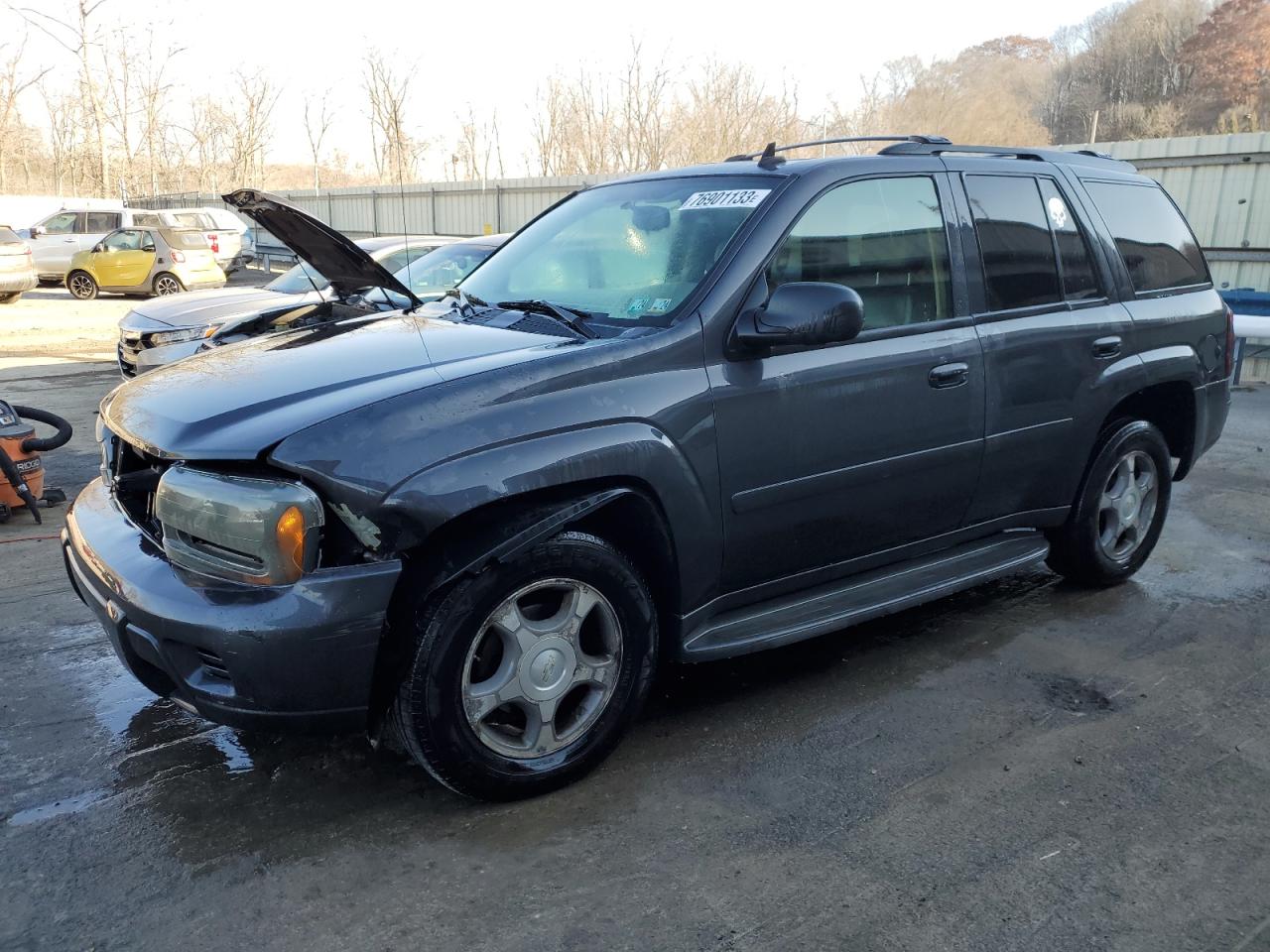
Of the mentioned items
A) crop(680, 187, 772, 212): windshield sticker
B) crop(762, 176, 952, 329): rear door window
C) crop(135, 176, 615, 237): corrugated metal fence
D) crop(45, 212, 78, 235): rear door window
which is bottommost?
crop(762, 176, 952, 329): rear door window

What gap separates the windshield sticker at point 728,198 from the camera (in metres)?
3.60

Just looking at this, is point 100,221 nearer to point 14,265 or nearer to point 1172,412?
point 14,265

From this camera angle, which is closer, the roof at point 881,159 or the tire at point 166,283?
the roof at point 881,159

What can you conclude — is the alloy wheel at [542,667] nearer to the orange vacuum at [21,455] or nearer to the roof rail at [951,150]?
the roof rail at [951,150]

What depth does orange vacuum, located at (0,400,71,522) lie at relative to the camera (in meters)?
5.71

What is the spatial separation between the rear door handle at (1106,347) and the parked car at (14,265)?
66.0 ft

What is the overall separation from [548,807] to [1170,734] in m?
2.10

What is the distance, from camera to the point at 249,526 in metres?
2.65

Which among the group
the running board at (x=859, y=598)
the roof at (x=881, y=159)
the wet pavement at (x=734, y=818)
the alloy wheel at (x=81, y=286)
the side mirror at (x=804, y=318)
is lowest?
the wet pavement at (x=734, y=818)

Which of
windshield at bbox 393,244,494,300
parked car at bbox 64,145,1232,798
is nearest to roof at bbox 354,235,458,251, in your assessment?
windshield at bbox 393,244,494,300

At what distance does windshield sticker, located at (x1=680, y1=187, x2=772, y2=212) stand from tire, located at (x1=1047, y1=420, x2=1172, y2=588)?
6.76ft

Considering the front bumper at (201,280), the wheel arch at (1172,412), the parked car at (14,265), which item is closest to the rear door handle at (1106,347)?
the wheel arch at (1172,412)

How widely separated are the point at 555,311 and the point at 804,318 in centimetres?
87

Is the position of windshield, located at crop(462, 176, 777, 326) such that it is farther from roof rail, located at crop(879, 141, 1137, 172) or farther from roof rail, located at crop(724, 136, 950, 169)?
roof rail, located at crop(879, 141, 1137, 172)
